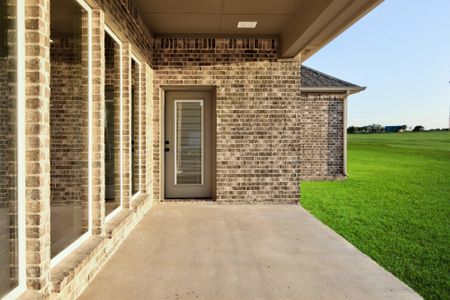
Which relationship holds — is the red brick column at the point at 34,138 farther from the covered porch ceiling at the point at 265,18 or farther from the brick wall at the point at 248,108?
the brick wall at the point at 248,108

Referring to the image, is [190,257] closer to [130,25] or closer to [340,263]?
[340,263]

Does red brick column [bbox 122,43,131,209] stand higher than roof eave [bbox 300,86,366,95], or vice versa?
roof eave [bbox 300,86,366,95]

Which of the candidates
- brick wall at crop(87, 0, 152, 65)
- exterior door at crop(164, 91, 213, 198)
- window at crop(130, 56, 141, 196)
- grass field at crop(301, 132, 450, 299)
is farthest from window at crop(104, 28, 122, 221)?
grass field at crop(301, 132, 450, 299)

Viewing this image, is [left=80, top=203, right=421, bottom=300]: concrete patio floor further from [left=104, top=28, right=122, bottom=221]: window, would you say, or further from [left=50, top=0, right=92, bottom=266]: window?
[left=104, top=28, right=122, bottom=221]: window

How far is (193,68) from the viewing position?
23.9 ft

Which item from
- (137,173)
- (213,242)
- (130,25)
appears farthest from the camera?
(137,173)

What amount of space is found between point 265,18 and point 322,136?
22.4 ft

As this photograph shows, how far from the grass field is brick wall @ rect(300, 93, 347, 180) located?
0.64 metres

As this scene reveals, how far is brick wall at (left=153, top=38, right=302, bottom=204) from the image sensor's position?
23.9 ft

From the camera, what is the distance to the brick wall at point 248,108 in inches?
287

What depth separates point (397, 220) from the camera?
6.74 meters

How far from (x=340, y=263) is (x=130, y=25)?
387 cm

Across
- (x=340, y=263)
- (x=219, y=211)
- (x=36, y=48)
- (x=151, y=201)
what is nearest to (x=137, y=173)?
(x=151, y=201)

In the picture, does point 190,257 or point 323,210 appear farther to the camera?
point 323,210
